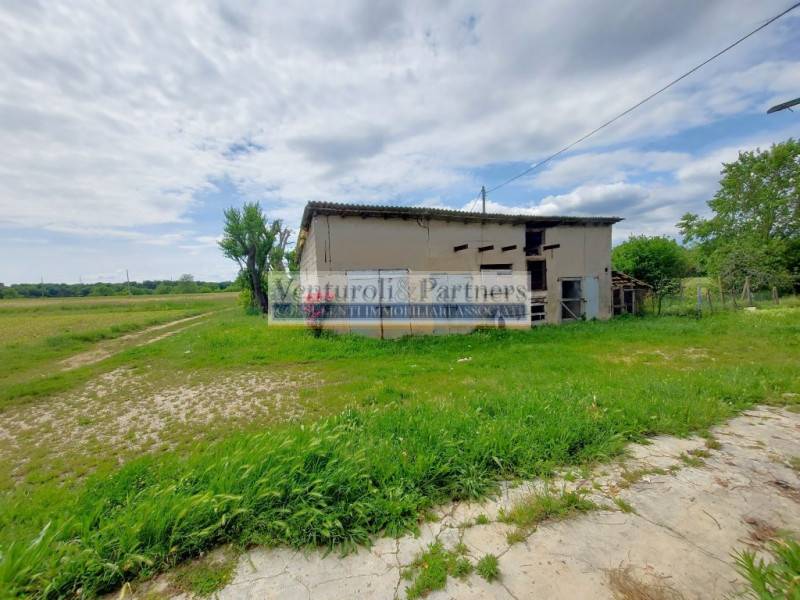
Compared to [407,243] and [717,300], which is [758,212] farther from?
[407,243]

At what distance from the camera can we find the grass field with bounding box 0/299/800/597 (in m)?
A: 1.87

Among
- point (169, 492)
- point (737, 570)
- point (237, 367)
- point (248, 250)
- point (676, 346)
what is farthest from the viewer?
point (248, 250)

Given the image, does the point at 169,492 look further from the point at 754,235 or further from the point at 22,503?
the point at 754,235

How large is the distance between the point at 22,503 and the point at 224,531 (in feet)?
7.28

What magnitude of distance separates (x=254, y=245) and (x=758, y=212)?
35.7m

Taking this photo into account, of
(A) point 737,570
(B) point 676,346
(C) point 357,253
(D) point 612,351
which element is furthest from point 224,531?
(B) point 676,346

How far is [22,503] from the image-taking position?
254cm

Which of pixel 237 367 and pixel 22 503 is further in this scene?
pixel 237 367

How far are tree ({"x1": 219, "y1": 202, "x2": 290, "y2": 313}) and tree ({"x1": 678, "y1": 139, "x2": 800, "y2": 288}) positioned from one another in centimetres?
2802

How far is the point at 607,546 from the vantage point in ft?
5.98

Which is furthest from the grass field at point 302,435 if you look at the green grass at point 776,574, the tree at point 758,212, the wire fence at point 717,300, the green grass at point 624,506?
the tree at point 758,212

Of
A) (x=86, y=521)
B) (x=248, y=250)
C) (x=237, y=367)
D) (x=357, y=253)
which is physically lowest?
(x=237, y=367)

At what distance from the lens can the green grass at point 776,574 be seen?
4.65ft

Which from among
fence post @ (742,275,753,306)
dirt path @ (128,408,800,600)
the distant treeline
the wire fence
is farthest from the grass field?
the distant treeline
